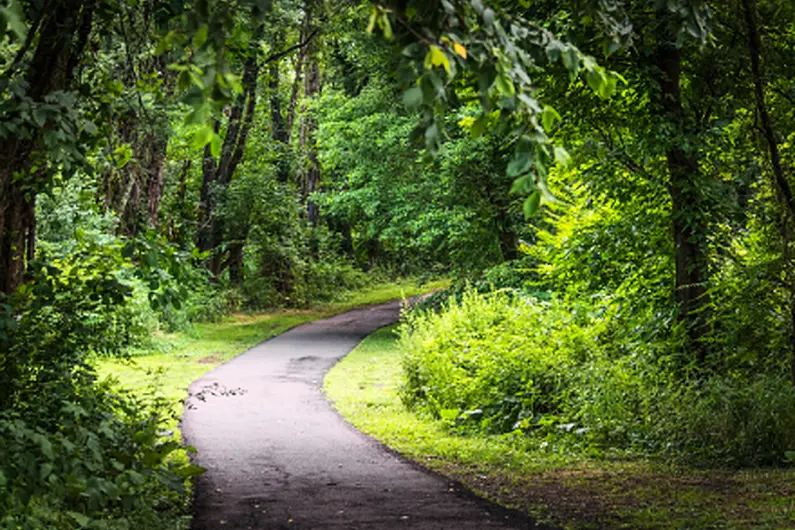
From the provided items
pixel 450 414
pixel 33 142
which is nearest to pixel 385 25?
pixel 33 142

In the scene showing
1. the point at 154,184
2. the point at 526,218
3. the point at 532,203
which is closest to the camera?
the point at 532,203

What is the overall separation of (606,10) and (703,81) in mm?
6886

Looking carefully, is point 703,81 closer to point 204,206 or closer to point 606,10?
point 606,10

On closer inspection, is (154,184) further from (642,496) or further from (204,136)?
(204,136)

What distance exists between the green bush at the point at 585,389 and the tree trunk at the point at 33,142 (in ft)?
20.5

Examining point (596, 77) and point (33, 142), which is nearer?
point (596, 77)

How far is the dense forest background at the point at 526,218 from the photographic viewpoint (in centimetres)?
378

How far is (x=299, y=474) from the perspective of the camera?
31.1ft

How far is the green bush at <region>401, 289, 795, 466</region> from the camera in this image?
919 cm

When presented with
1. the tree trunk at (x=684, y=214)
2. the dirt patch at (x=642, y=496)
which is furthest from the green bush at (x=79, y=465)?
the tree trunk at (x=684, y=214)

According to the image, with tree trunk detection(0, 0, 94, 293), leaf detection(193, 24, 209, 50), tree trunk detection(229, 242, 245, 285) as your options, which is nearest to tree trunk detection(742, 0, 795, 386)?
tree trunk detection(0, 0, 94, 293)

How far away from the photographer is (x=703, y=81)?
425 inches

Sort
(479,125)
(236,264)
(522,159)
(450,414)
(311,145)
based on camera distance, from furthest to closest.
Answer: (311,145), (236,264), (450,414), (479,125), (522,159)

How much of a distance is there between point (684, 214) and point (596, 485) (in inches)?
139
